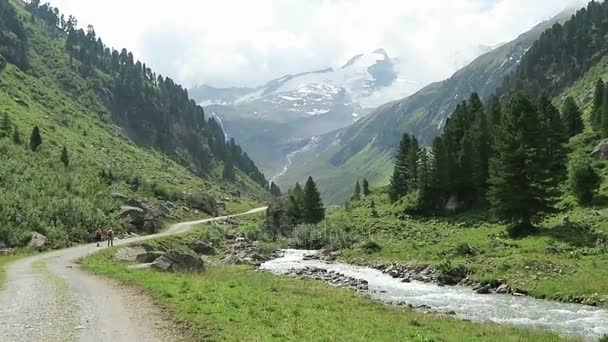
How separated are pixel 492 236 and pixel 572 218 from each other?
9.45 m

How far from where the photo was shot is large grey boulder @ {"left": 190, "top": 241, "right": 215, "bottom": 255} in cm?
8569

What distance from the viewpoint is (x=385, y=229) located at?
88500 millimetres

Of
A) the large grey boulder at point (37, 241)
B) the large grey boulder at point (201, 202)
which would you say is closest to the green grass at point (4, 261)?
the large grey boulder at point (37, 241)

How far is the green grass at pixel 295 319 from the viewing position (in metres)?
22.8

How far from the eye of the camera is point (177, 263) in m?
48.5

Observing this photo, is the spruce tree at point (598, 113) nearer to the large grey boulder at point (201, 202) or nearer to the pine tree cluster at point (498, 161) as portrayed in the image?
the pine tree cluster at point (498, 161)

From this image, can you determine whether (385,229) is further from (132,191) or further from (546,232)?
(132,191)

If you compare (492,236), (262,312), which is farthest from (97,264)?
(492,236)

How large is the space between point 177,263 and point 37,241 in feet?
83.8

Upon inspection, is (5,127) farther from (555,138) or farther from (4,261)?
(555,138)

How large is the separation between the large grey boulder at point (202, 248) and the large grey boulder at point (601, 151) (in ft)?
218

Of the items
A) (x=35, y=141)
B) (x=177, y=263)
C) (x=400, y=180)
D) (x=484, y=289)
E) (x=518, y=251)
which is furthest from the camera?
(x=400, y=180)

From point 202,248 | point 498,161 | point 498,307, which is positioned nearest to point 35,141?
point 202,248

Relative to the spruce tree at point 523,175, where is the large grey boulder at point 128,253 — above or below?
below
